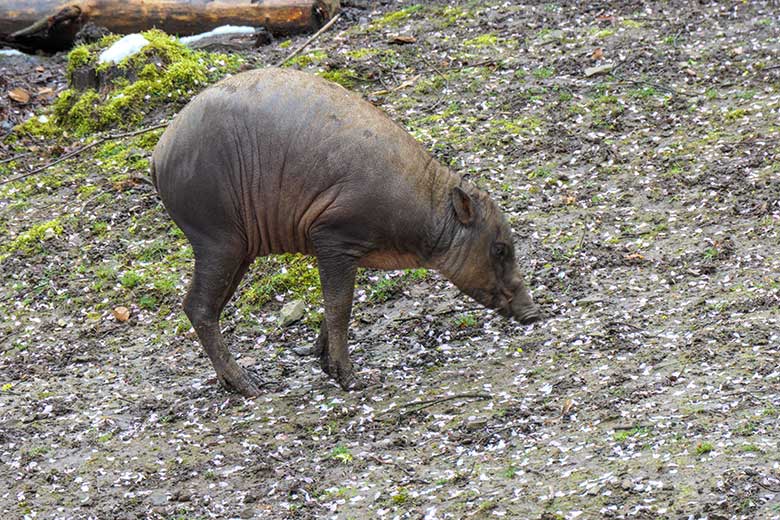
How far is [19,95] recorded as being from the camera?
13.3 m

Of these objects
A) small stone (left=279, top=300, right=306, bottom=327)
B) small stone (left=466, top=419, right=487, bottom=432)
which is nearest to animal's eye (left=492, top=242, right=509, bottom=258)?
small stone (left=466, top=419, right=487, bottom=432)

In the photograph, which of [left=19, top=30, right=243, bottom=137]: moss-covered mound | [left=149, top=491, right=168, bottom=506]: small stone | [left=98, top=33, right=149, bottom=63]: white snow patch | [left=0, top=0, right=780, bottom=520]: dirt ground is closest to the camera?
[left=0, top=0, right=780, bottom=520]: dirt ground

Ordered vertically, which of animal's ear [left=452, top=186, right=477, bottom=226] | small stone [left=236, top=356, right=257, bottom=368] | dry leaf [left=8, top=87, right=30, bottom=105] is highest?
animal's ear [left=452, top=186, right=477, bottom=226]

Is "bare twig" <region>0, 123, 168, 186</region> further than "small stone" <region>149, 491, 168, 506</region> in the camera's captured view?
Yes

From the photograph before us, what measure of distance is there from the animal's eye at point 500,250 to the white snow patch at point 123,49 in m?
6.29

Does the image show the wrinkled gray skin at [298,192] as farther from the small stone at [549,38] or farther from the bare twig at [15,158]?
the small stone at [549,38]

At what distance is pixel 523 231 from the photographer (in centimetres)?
943

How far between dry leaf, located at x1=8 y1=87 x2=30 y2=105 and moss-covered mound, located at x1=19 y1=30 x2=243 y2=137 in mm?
707

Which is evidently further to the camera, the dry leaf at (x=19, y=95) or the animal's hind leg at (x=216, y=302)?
the dry leaf at (x=19, y=95)

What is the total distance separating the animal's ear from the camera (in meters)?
A: 7.64

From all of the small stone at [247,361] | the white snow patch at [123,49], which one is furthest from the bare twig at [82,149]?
the small stone at [247,361]

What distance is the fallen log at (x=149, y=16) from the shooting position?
14.0 meters

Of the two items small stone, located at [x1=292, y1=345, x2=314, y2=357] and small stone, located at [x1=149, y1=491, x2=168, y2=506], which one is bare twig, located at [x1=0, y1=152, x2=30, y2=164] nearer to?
small stone, located at [x1=292, y1=345, x2=314, y2=357]

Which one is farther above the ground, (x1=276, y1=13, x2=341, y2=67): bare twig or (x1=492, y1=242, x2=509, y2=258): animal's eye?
(x1=276, y1=13, x2=341, y2=67): bare twig
